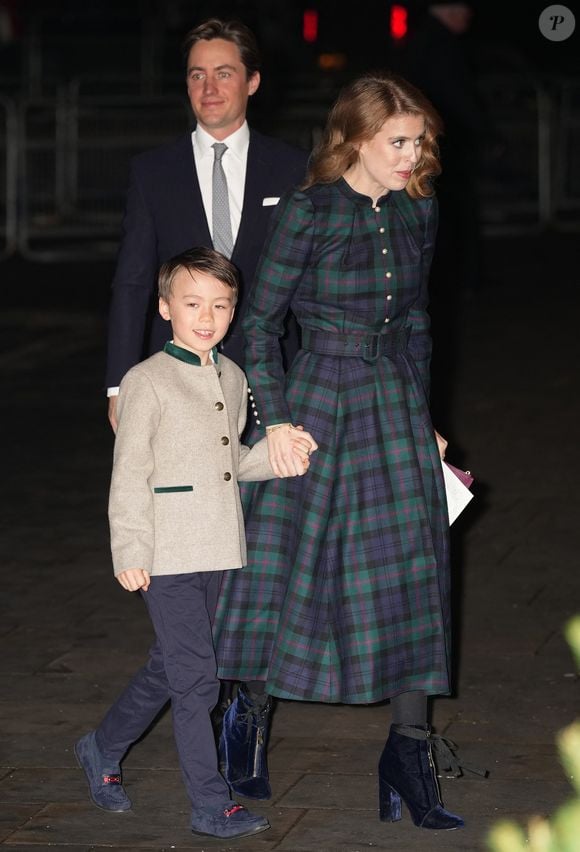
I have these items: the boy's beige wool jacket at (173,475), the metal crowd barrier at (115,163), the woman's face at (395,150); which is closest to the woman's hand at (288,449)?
the boy's beige wool jacket at (173,475)

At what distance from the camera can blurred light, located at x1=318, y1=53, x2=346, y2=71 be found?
24719 mm

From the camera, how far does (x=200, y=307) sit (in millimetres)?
4418

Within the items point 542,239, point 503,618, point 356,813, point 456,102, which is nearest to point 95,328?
point 456,102

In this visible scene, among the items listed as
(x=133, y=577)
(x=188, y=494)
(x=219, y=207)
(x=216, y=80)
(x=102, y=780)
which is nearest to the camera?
(x=133, y=577)

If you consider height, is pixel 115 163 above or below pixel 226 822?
above

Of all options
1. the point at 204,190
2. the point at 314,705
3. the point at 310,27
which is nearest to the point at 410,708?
the point at 314,705

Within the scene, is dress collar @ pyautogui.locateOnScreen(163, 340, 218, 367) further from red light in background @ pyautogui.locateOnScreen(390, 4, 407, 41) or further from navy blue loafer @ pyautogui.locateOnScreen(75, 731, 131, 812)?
red light in background @ pyautogui.locateOnScreen(390, 4, 407, 41)

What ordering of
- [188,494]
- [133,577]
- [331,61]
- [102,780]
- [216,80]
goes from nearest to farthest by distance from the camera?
[133,577] < [188,494] < [102,780] < [216,80] < [331,61]

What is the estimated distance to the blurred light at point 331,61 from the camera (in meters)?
24.7

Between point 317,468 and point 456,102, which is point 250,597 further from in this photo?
point 456,102

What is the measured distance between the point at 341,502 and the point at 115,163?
572 inches

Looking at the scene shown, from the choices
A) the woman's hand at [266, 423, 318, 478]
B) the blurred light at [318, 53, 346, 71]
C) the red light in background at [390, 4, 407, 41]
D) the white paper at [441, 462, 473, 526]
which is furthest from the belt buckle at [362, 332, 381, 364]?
the blurred light at [318, 53, 346, 71]

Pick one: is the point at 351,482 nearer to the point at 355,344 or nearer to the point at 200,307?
the point at 355,344

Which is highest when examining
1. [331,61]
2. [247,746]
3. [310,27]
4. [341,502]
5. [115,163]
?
[310,27]
